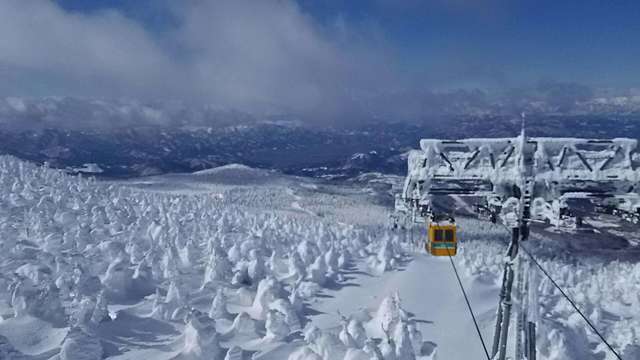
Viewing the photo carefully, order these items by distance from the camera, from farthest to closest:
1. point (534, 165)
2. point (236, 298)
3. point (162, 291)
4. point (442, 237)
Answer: point (162, 291) → point (236, 298) → point (442, 237) → point (534, 165)

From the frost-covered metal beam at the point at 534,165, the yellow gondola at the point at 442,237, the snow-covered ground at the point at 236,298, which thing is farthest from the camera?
the snow-covered ground at the point at 236,298

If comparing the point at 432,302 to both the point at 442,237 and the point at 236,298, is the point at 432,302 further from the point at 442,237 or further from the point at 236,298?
the point at 442,237

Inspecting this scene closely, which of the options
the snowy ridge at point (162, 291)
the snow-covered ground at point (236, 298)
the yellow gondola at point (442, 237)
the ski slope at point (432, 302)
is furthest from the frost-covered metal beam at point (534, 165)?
the ski slope at point (432, 302)

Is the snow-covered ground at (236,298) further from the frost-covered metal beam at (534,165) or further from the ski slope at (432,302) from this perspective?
the frost-covered metal beam at (534,165)

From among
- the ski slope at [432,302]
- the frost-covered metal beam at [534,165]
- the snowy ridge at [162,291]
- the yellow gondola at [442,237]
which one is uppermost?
the frost-covered metal beam at [534,165]

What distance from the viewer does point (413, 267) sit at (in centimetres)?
3878

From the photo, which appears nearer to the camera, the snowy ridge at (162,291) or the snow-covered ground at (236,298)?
the snowy ridge at (162,291)

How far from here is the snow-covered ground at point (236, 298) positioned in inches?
818

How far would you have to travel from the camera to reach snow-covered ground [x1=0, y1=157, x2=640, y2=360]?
20.8 metres

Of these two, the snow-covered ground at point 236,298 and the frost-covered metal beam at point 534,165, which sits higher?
the frost-covered metal beam at point 534,165

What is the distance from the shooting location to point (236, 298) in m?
28.5

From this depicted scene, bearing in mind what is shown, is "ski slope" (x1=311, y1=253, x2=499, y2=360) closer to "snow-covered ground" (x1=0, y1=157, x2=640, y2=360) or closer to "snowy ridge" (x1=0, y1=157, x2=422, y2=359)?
"snow-covered ground" (x1=0, y1=157, x2=640, y2=360)

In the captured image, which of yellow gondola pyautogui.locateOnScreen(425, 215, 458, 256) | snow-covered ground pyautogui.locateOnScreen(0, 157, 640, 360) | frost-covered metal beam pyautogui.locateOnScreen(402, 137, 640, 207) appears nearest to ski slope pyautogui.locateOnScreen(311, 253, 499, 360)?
snow-covered ground pyautogui.locateOnScreen(0, 157, 640, 360)

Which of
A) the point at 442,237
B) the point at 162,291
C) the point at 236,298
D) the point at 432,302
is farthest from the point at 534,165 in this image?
the point at 162,291
